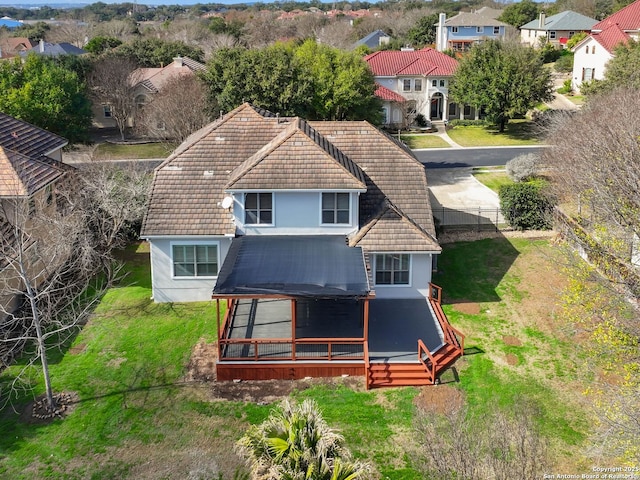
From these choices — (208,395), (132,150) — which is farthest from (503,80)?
(208,395)

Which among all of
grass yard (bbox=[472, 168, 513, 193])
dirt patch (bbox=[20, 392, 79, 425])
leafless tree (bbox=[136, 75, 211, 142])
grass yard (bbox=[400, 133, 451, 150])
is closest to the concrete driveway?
grass yard (bbox=[472, 168, 513, 193])

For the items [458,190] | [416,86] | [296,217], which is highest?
[416,86]

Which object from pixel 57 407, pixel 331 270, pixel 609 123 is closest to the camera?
pixel 57 407

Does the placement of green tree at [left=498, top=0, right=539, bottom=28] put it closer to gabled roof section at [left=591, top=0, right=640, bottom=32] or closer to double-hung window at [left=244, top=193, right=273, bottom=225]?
gabled roof section at [left=591, top=0, right=640, bottom=32]

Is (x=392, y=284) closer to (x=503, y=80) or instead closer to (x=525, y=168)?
(x=525, y=168)

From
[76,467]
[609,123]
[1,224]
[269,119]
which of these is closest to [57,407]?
[76,467]

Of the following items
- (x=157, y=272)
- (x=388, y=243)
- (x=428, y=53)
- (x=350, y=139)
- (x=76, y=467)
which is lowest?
(x=76, y=467)

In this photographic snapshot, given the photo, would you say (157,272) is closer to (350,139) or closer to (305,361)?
(305,361)
